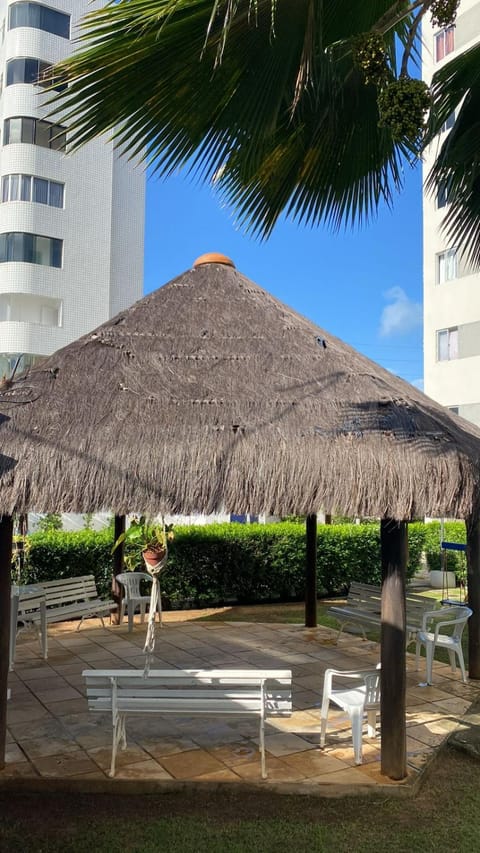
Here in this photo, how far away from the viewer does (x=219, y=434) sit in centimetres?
518

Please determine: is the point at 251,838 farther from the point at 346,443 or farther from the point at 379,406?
the point at 379,406

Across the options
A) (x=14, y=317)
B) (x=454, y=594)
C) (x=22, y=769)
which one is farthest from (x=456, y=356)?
(x=22, y=769)

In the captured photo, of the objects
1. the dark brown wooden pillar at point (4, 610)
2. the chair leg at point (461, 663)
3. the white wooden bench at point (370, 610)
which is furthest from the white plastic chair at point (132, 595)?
the dark brown wooden pillar at point (4, 610)

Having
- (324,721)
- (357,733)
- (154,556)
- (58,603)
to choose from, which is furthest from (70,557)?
(357,733)

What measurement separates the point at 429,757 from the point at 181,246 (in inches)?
2887

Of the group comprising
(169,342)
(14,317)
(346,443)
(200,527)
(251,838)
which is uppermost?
(14,317)

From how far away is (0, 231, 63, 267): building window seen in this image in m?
26.8

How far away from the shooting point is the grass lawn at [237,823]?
436 cm

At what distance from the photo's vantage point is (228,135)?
15.9 feet

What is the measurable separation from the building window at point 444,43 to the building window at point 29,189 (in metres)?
A: 14.3

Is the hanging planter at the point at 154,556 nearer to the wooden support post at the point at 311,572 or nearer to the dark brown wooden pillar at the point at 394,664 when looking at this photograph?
the dark brown wooden pillar at the point at 394,664

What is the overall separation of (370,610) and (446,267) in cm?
1659

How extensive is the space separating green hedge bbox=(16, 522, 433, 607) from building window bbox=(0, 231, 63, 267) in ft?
57.9

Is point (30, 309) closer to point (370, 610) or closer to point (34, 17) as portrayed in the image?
point (34, 17)
